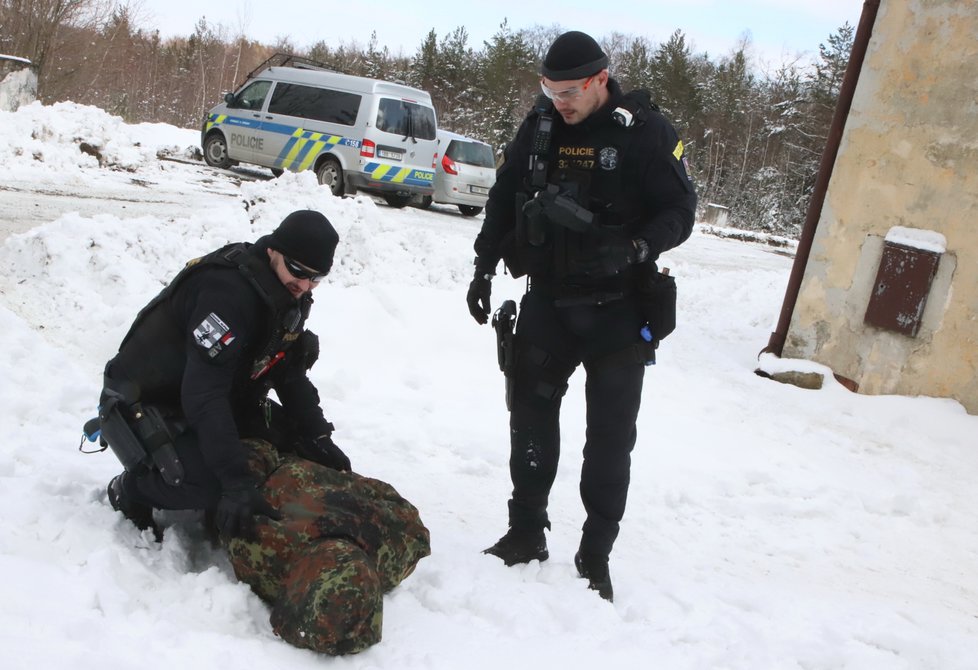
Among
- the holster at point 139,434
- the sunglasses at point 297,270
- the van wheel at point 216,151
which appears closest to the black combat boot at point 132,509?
the holster at point 139,434

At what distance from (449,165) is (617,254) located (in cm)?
1116

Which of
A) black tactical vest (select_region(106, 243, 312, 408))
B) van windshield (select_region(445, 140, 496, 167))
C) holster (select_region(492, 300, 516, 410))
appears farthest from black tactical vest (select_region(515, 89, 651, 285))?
van windshield (select_region(445, 140, 496, 167))

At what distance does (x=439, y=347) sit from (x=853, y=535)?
2.87 m

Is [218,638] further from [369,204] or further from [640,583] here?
[369,204]

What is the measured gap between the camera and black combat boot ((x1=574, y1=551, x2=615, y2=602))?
2.87m

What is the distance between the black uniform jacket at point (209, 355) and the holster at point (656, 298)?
1177 mm

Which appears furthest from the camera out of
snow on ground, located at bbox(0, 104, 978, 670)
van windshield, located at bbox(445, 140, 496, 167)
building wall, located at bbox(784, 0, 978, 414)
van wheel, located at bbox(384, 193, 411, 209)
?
van windshield, located at bbox(445, 140, 496, 167)

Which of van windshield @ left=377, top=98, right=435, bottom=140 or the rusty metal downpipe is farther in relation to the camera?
van windshield @ left=377, top=98, right=435, bottom=140

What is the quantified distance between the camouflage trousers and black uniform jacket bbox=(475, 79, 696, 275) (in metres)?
1.17

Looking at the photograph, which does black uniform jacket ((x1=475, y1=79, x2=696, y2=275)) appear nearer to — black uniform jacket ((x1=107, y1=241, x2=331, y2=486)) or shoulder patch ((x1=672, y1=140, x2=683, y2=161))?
shoulder patch ((x1=672, y1=140, x2=683, y2=161))

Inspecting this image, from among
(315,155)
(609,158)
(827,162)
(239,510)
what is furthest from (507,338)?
(315,155)

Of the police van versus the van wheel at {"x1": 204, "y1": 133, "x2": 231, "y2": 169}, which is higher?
the police van

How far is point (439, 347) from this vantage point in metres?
5.66

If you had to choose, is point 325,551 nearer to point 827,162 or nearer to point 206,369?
point 206,369
